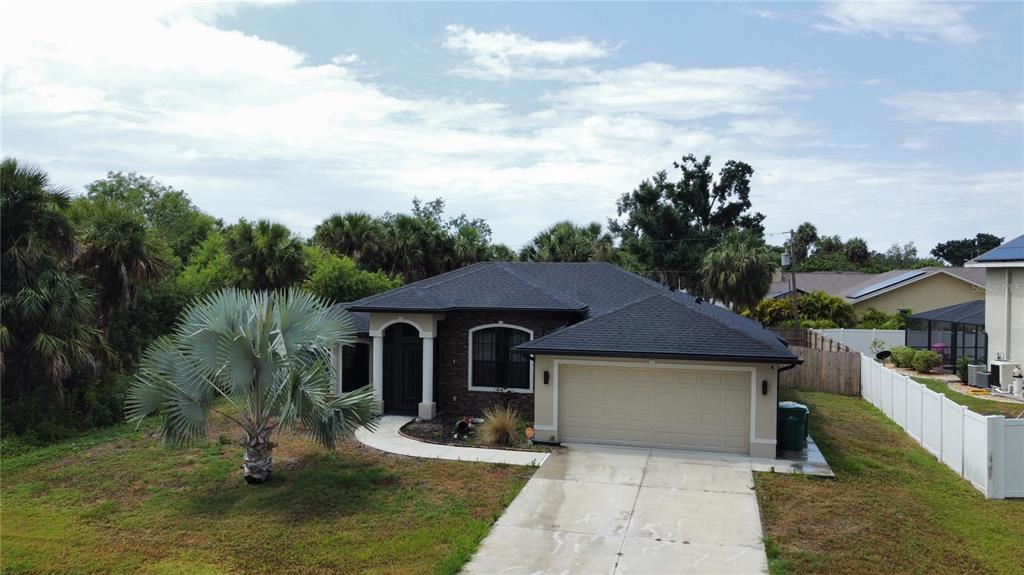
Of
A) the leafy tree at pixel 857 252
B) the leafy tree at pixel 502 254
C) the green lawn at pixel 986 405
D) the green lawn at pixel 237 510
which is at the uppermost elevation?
the leafy tree at pixel 857 252

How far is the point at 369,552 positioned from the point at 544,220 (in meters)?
33.1

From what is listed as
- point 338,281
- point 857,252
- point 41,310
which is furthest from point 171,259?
point 857,252

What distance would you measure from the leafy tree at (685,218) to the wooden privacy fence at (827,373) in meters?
21.9

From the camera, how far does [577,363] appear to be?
570 inches

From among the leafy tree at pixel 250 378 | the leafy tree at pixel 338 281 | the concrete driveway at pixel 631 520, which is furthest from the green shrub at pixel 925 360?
the leafy tree at pixel 250 378

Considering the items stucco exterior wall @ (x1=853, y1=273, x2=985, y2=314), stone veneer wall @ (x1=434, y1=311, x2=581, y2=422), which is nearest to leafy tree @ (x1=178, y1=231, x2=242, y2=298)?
stone veneer wall @ (x1=434, y1=311, x2=581, y2=422)

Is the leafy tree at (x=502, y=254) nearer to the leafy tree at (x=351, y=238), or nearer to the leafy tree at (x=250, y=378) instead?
the leafy tree at (x=351, y=238)

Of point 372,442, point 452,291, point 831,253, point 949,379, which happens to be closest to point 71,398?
point 372,442

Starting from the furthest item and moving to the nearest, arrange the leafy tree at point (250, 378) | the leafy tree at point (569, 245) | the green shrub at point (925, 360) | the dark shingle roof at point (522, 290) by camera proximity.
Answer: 1. the leafy tree at point (569, 245)
2. the green shrub at point (925, 360)
3. the dark shingle roof at point (522, 290)
4. the leafy tree at point (250, 378)

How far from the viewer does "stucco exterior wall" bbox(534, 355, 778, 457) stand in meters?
13.4

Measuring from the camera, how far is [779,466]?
12.8m

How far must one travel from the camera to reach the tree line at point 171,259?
1470 centimetres

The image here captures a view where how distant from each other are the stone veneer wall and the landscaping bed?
589mm

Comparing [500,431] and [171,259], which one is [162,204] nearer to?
[171,259]
